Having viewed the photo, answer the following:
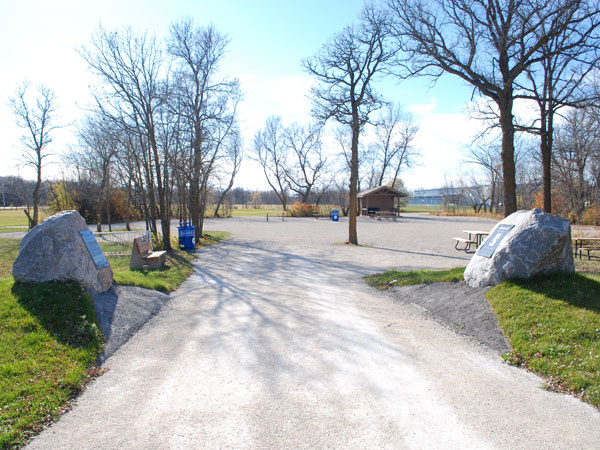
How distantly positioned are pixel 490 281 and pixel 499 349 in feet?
6.20

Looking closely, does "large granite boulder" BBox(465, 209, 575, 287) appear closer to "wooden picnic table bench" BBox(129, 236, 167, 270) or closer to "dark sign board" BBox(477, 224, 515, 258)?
"dark sign board" BBox(477, 224, 515, 258)

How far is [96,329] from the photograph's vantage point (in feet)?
16.5

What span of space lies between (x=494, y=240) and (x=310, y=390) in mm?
4926

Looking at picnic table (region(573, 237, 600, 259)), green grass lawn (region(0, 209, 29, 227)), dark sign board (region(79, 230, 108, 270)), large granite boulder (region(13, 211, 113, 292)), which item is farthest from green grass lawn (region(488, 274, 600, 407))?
green grass lawn (region(0, 209, 29, 227))

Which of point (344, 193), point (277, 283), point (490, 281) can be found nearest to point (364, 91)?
point (277, 283)

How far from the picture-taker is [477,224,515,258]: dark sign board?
6.77m

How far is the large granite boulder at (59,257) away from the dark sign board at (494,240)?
677 centimetres

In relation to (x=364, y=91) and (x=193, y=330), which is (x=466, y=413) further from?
(x=364, y=91)

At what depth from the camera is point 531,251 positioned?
20.0 feet

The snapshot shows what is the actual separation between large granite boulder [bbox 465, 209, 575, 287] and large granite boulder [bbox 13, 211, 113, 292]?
261 inches

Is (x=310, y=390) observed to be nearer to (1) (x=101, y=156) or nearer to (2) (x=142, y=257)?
(2) (x=142, y=257)

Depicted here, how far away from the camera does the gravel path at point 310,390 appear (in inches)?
116

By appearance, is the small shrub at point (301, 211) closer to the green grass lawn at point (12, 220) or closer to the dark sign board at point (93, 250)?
the green grass lawn at point (12, 220)

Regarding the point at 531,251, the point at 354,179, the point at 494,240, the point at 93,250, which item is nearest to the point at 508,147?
the point at 494,240
